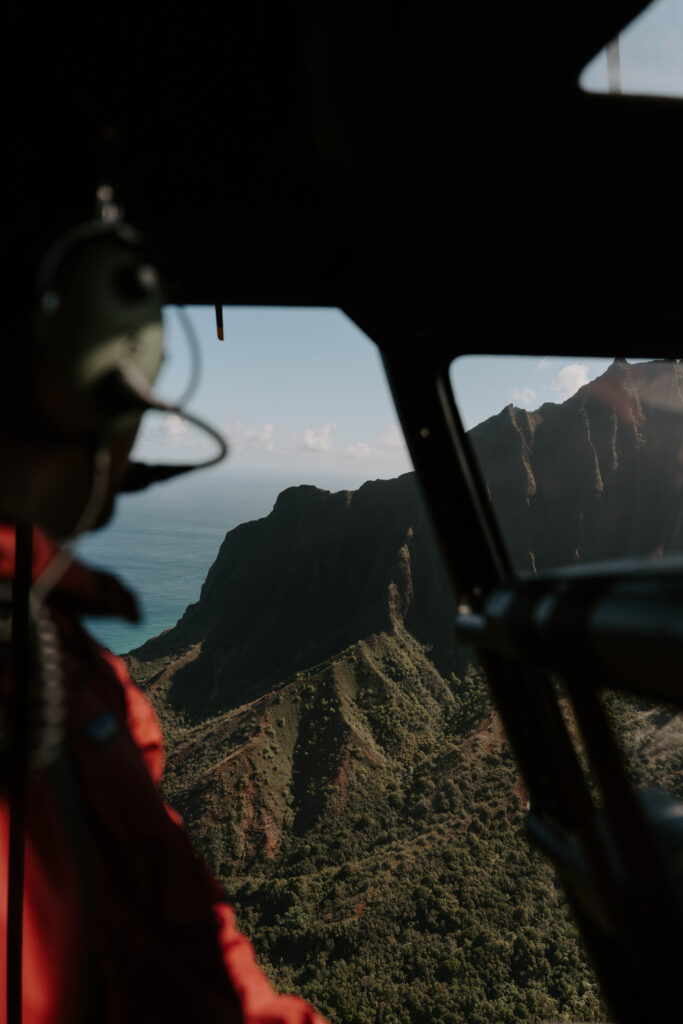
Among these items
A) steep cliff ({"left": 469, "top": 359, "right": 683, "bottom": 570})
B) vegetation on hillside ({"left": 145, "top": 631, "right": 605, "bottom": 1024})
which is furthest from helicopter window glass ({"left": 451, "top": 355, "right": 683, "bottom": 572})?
vegetation on hillside ({"left": 145, "top": 631, "right": 605, "bottom": 1024})

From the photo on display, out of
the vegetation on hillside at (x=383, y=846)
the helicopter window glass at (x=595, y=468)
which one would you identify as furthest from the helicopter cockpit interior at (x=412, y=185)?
the vegetation on hillside at (x=383, y=846)

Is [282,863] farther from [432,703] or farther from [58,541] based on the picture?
[58,541]

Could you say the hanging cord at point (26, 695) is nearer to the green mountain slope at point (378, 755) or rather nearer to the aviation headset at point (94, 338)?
the aviation headset at point (94, 338)

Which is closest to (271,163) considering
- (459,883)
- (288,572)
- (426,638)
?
(459,883)

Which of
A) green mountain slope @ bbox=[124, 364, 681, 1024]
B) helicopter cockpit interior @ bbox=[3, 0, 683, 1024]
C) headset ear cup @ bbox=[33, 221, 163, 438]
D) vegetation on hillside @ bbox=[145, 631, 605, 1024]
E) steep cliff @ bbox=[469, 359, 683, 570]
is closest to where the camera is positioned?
headset ear cup @ bbox=[33, 221, 163, 438]

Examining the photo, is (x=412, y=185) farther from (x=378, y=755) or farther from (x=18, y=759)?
(x=378, y=755)

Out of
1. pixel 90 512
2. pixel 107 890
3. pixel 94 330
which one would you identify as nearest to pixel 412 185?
pixel 94 330

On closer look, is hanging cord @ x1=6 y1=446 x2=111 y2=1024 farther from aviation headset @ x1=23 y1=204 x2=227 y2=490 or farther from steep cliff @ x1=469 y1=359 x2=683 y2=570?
steep cliff @ x1=469 y1=359 x2=683 y2=570
